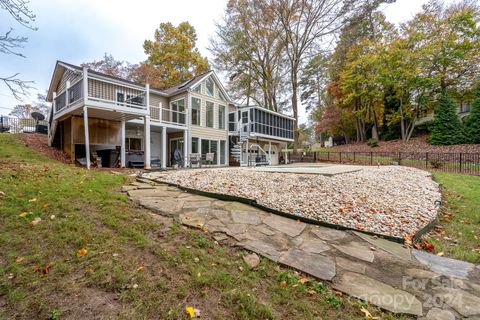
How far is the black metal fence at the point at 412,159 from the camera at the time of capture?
12.0 metres

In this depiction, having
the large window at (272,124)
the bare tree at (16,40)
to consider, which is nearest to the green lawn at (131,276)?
the bare tree at (16,40)

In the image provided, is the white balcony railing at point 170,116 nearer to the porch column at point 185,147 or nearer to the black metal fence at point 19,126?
the porch column at point 185,147

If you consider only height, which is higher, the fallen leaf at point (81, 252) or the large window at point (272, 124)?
the large window at point (272, 124)

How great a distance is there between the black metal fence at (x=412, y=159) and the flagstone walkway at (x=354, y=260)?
1225cm

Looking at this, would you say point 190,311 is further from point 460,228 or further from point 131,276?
point 460,228

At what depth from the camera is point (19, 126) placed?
17875 millimetres

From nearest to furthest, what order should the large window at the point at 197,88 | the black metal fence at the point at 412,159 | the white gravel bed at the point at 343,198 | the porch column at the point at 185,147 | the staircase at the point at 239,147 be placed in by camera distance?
the white gravel bed at the point at 343,198, the black metal fence at the point at 412,159, the porch column at the point at 185,147, the large window at the point at 197,88, the staircase at the point at 239,147

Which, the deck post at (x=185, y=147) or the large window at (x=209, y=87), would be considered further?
the large window at (x=209, y=87)

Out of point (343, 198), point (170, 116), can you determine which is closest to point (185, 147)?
point (170, 116)

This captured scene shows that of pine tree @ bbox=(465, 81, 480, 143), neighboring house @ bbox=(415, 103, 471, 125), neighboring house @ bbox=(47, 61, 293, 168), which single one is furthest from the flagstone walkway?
neighboring house @ bbox=(415, 103, 471, 125)

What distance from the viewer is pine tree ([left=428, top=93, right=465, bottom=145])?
17531mm

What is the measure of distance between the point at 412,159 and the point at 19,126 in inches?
1225

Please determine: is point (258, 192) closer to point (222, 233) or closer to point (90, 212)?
point (222, 233)

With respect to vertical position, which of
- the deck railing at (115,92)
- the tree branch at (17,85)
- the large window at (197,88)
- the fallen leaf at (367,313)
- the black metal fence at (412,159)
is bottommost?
the fallen leaf at (367,313)
